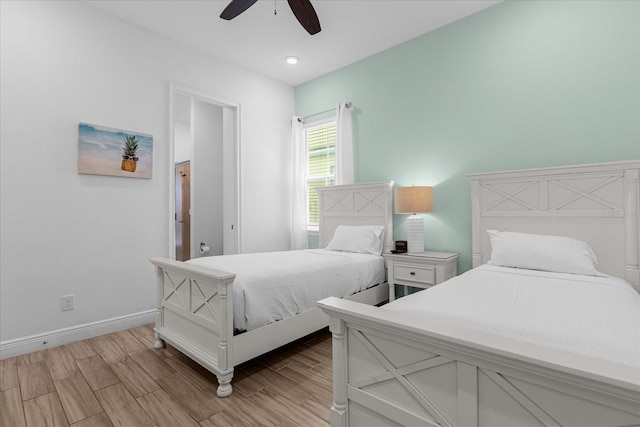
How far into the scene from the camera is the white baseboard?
7.95 ft

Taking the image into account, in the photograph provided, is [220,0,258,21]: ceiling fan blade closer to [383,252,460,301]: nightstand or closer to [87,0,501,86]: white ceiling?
[87,0,501,86]: white ceiling

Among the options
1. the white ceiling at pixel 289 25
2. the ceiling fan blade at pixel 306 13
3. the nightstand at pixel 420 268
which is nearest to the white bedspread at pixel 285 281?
the nightstand at pixel 420 268

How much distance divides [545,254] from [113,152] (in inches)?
144

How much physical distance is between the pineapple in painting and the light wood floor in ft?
5.26

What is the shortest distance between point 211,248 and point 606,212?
176 inches

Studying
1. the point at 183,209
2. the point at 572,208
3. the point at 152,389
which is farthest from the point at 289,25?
the point at 183,209

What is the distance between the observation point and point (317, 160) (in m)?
4.45

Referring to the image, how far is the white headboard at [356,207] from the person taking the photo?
349cm

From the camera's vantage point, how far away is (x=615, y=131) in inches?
91.9

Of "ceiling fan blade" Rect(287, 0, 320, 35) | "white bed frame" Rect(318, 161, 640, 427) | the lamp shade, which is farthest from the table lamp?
"white bed frame" Rect(318, 161, 640, 427)

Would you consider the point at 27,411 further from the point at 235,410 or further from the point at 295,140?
the point at 295,140

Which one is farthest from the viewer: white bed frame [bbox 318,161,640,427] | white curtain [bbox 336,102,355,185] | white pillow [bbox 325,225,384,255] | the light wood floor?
white curtain [bbox 336,102,355,185]

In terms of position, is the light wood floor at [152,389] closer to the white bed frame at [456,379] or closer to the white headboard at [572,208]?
the white bed frame at [456,379]

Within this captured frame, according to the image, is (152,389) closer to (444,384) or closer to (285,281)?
(285,281)
